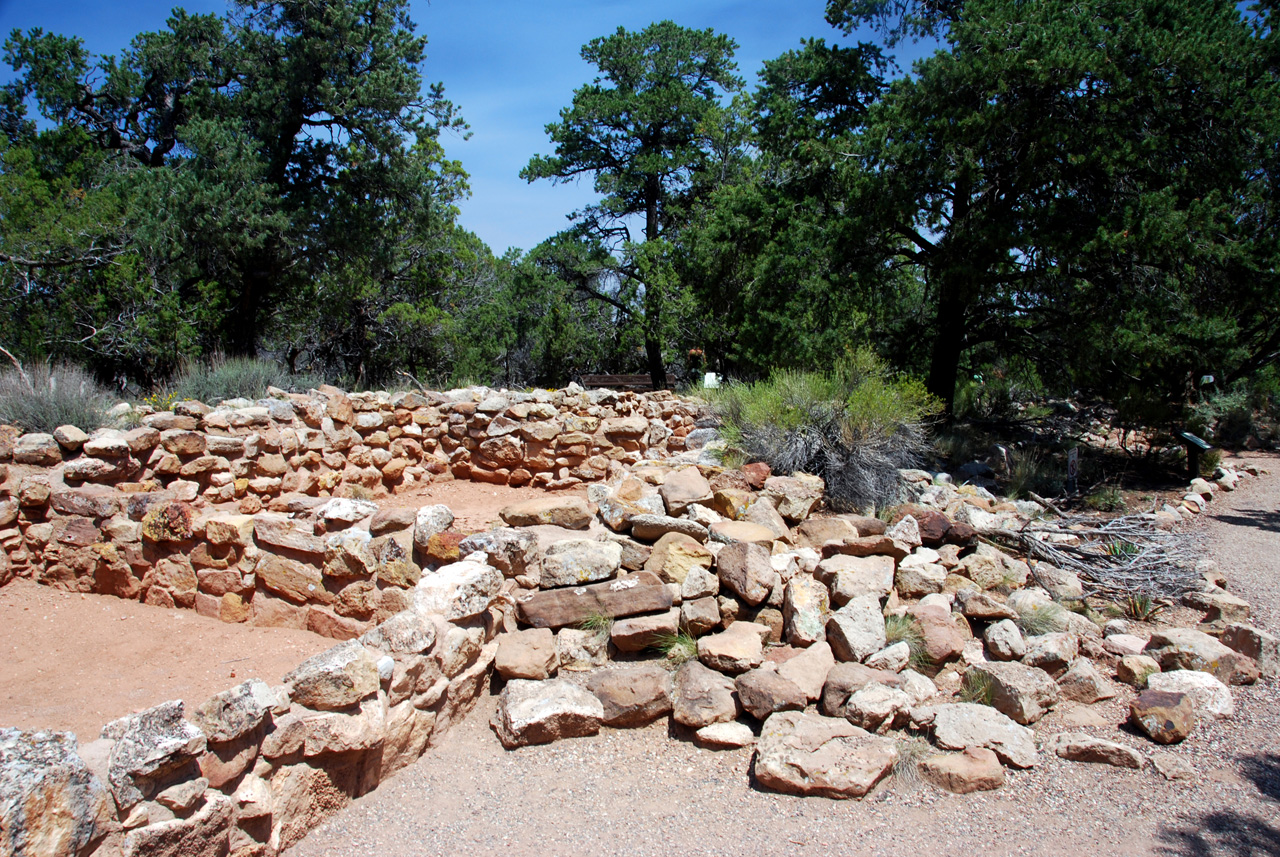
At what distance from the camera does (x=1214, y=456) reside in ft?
34.6

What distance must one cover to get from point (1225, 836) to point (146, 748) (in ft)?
14.1

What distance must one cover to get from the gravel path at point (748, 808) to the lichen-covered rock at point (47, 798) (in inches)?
35.7

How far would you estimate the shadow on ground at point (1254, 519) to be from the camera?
8.18 metres

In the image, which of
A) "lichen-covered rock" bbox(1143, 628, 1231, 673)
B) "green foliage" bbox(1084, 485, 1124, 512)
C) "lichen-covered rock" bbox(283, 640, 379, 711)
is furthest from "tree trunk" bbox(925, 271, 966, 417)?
"lichen-covered rock" bbox(283, 640, 379, 711)

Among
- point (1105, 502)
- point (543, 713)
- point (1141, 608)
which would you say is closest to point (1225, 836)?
point (1141, 608)

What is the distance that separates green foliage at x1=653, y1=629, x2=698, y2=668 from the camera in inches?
176

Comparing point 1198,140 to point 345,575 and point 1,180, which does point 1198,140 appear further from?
point 1,180

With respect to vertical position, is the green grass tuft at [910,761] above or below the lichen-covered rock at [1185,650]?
below

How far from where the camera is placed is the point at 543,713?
3.89 metres

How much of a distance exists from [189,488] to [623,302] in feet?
47.2

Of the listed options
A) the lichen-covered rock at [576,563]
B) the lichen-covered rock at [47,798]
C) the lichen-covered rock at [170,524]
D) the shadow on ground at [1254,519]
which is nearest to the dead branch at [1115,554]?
the shadow on ground at [1254,519]

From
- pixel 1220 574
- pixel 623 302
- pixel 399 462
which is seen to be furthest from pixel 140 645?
pixel 623 302

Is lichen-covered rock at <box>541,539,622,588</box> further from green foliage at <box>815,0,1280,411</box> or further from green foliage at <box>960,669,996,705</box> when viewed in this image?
green foliage at <box>815,0,1280,411</box>

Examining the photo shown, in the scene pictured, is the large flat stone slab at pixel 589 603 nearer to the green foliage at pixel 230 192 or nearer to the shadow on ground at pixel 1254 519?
the shadow on ground at pixel 1254 519
